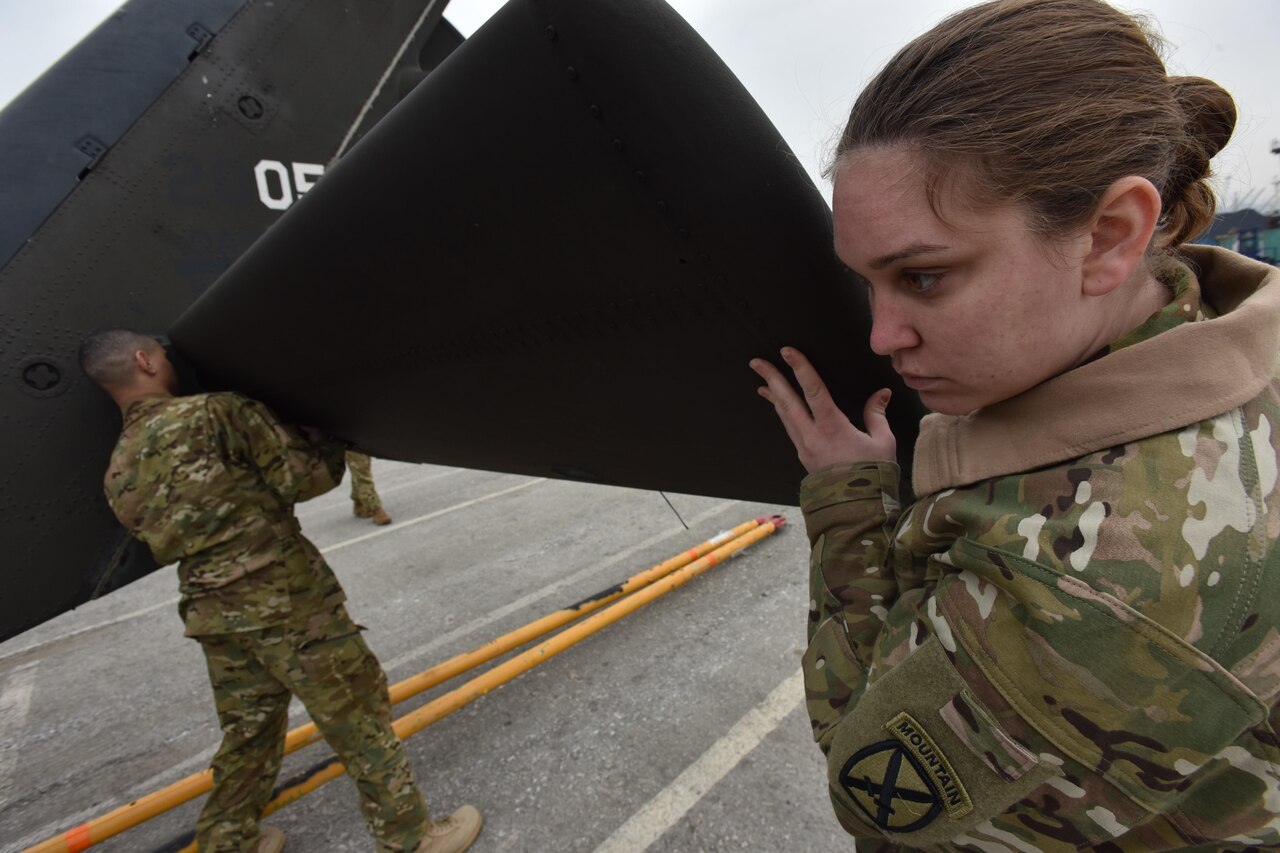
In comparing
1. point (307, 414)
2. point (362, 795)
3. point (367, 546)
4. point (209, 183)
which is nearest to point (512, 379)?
point (307, 414)

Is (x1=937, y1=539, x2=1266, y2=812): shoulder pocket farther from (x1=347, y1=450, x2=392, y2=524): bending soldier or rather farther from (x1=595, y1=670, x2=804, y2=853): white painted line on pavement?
(x1=347, y1=450, x2=392, y2=524): bending soldier

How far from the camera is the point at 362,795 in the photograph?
248cm

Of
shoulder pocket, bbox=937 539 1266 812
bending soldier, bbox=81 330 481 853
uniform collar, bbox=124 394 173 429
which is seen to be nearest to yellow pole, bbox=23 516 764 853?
bending soldier, bbox=81 330 481 853

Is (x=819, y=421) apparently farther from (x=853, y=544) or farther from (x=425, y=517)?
(x=425, y=517)

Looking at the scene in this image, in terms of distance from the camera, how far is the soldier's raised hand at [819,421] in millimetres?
1115

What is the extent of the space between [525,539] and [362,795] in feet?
12.2

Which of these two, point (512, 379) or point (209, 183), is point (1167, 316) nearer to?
point (512, 379)

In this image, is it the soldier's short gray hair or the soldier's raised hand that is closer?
the soldier's raised hand

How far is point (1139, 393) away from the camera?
0.69m

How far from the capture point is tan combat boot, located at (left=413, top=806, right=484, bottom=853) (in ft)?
8.25

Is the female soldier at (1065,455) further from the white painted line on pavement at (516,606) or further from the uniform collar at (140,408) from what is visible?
the white painted line on pavement at (516,606)

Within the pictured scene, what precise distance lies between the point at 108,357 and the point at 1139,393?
2.86m

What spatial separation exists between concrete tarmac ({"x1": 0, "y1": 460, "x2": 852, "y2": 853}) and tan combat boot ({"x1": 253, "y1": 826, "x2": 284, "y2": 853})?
0.08 metres

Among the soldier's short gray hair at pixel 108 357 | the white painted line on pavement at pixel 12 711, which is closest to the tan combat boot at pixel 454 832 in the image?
the soldier's short gray hair at pixel 108 357
